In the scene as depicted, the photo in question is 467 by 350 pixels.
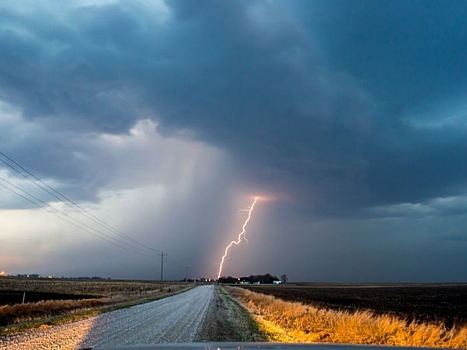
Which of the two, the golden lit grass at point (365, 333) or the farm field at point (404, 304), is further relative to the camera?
the farm field at point (404, 304)

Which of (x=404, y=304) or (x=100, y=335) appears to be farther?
(x=404, y=304)

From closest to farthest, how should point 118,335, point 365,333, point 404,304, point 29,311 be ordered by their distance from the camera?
point 365,333, point 118,335, point 29,311, point 404,304

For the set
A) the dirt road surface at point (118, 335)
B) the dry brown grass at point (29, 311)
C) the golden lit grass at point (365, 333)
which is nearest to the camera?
the golden lit grass at point (365, 333)

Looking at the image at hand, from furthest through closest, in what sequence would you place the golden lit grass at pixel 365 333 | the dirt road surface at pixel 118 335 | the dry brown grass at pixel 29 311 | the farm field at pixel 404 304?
the farm field at pixel 404 304 < the dry brown grass at pixel 29 311 < the dirt road surface at pixel 118 335 < the golden lit grass at pixel 365 333

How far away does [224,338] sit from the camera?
1549 centimetres

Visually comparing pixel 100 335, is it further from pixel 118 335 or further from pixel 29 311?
pixel 29 311

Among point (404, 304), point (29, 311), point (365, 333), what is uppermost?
point (29, 311)

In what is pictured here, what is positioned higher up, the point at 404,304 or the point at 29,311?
the point at 29,311

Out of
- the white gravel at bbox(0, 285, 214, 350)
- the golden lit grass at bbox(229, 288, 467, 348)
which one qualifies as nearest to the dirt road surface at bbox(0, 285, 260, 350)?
the white gravel at bbox(0, 285, 214, 350)

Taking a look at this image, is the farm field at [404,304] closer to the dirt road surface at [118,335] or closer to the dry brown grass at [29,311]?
the dirt road surface at [118,335]

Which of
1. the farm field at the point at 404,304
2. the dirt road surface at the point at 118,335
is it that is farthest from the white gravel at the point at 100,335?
the farm field at the point at 404,304

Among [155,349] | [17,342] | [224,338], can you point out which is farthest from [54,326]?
[155,349]

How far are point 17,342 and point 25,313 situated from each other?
12.0m

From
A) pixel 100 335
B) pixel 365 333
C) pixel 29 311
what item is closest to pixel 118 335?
pixel 100 335
